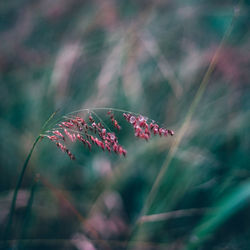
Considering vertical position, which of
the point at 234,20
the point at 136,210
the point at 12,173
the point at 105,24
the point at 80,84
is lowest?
the point at 136,210

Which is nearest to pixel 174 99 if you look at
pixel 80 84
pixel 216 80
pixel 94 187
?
pixel 216 80

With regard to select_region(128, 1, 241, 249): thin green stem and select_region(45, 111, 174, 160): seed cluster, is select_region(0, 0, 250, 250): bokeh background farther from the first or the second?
select_region(45, 111, 174, 160): seed cluster

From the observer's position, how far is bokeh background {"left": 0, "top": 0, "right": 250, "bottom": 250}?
117cm

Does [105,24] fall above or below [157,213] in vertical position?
above

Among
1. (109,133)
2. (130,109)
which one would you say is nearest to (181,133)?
(130,109)

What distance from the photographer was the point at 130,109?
4.09ft

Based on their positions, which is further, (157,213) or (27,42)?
(27,42)

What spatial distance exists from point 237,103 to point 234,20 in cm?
40

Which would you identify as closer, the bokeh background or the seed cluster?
the seed cluster

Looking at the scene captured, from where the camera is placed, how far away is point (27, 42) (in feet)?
4.22

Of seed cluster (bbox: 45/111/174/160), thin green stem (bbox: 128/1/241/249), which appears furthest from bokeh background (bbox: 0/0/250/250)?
seed cluster (bbox: 45/111/174/160)

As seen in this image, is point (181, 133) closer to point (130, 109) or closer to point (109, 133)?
point (130, 109)

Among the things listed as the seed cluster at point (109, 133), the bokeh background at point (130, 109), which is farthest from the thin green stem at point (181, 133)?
the seed cluster at point (109, 133)

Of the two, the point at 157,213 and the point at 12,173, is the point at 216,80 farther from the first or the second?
the point at 12,173
